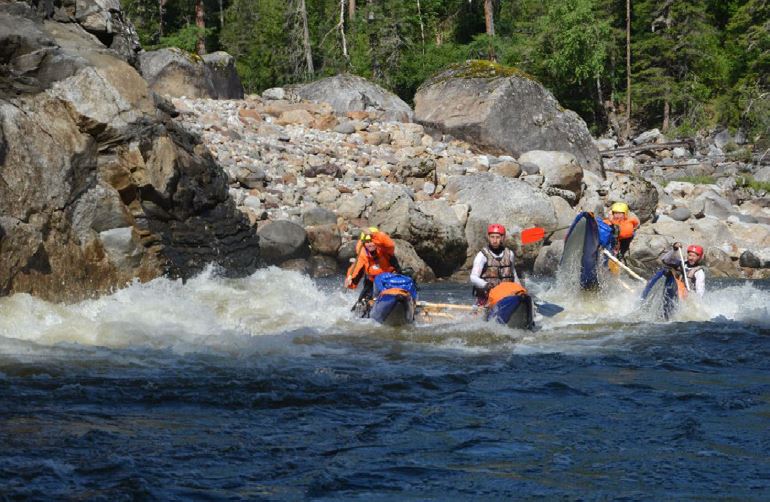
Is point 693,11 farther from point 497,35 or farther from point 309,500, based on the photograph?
point 309,500

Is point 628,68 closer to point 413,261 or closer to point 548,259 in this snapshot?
point 548,259

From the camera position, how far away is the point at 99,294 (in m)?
11.3

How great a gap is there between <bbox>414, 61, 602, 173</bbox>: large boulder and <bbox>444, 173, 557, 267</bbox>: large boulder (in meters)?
4.67

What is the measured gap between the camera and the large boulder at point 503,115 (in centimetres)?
2400

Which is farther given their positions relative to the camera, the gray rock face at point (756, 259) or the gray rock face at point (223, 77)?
the gray rock face at point (223, 77)

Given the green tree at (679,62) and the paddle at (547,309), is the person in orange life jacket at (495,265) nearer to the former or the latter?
the paddle at (547,309)

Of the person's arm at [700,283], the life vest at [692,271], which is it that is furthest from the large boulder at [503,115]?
the person's arm at [700,283]

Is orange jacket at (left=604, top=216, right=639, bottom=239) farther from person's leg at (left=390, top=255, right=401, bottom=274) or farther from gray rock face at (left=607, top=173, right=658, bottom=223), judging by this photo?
gray rock face at (left=607, top=173, right=658, bottom=223)

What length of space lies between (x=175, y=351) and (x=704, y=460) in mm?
4839

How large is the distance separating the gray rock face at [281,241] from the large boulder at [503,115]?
9.01 metres

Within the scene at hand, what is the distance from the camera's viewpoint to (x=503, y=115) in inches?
953

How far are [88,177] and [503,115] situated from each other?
14.6m

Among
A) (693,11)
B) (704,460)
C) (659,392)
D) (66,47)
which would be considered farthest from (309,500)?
(693,11)

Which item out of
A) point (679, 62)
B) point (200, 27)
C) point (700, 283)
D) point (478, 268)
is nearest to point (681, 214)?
point (700, 283)
